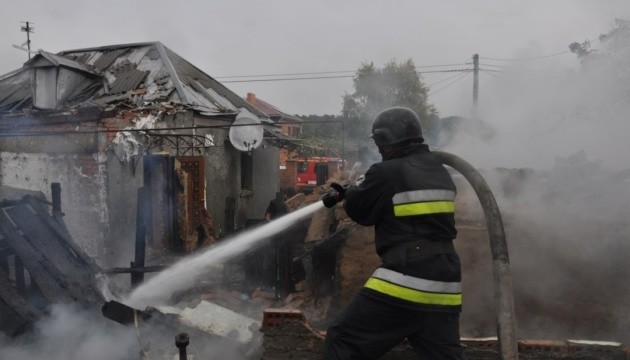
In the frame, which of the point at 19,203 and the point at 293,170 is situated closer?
the point at 19,203

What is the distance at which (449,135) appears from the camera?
35.1ft

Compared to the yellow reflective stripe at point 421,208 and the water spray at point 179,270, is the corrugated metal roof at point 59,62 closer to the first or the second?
the water spray at point 179,270

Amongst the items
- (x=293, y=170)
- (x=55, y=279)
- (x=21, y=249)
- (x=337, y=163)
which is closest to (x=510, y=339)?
(x=55, y=279)

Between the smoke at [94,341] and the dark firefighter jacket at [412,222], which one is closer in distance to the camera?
the dark firefighter jacket at [412,222]

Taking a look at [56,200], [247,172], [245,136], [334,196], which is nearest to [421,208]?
[334,196]

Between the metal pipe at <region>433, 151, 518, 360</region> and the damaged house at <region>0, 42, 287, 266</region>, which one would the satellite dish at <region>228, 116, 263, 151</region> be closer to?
the damaged house at <region>0, 42, 287, 266</region>

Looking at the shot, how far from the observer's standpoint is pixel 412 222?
2619mm

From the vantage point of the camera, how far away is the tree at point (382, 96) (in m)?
34.1

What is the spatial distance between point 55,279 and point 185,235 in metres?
4.18

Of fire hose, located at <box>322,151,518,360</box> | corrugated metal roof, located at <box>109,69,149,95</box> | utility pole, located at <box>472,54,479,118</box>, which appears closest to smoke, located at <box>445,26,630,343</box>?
fire hose, located at <box>322,151,518,360</box>

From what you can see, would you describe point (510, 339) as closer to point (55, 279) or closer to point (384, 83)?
point (55, 279)

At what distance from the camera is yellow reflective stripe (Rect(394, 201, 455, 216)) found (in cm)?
258

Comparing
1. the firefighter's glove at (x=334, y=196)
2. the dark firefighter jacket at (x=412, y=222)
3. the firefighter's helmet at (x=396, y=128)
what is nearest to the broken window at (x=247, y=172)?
the firefighter's glove at (x=334, y=196)

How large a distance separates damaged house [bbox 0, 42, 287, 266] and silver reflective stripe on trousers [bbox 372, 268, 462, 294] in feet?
14.5
